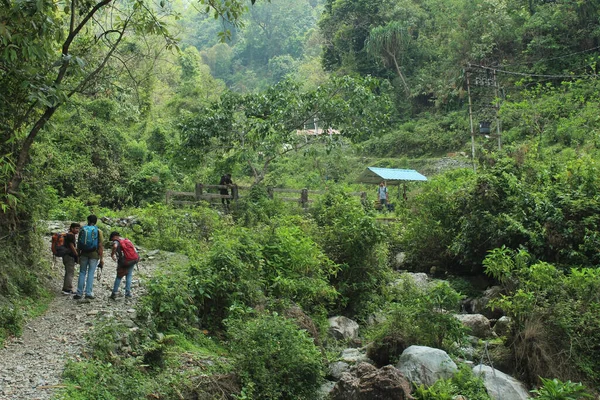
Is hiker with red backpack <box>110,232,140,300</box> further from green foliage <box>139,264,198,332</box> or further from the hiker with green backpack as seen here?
green foliage <box>139,264,198,332</box>

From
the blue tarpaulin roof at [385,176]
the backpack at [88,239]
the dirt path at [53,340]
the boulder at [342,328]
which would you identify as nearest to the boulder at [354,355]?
the boulder at [342,328]

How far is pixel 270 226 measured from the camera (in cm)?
1411

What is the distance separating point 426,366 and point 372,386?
4.58 ft

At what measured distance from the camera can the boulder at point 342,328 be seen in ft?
38.4

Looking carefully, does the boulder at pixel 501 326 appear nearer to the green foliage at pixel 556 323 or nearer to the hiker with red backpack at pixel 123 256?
the green foliage at pixel 556 323

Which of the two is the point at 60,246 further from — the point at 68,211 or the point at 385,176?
the point at 385,176

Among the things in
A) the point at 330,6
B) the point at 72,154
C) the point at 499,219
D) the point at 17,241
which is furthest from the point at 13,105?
the point at 330,6

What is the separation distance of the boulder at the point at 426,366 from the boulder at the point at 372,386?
433 millimetres

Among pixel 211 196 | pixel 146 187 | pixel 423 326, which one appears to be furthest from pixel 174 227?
pixel 423 326

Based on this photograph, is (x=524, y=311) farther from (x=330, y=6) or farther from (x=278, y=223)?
(x=330, y=6)

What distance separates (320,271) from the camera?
12.8 metres

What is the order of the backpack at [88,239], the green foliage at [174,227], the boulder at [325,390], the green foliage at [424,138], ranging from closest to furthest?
the boulder at [325,390] → the backpack at [88,239] → the green foliage at [174,227] → the green foliage at [424,138]

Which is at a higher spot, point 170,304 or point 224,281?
point 224,281

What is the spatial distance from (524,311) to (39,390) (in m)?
7.67
